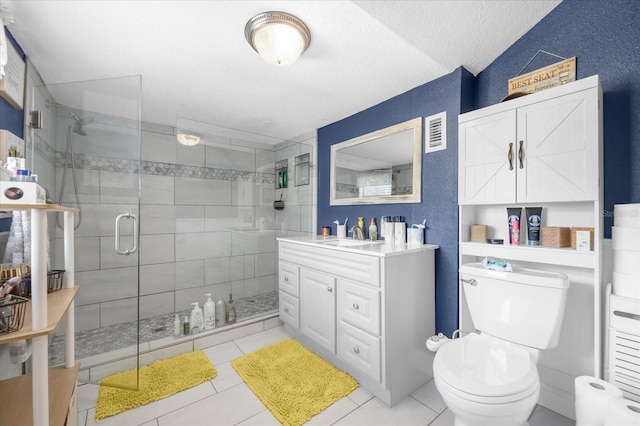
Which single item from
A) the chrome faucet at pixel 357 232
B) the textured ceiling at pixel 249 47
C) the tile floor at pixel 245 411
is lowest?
the tile floor at pixel 245 411

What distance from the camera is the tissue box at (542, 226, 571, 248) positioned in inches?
56.6

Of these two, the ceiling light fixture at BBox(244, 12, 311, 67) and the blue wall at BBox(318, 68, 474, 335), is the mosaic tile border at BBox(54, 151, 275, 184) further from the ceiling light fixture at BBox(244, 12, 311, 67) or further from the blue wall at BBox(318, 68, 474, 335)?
the blue wall at BBox(318, 68, 474, 335)

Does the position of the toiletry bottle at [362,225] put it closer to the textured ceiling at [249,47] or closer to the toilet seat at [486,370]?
the textured ceiling at [249,47]

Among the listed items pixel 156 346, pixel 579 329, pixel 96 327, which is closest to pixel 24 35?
pixel 96 327

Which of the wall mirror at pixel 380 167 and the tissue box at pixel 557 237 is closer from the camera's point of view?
the tissue box at pixel 557 237

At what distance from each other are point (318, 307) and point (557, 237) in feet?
5.19

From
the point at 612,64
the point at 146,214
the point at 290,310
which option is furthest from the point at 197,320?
the point at 612,64

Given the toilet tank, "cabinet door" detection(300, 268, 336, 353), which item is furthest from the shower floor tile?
the toilet tank

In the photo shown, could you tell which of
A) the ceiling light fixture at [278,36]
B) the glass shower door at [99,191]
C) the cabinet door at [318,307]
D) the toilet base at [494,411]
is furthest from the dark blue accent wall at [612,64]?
the glass shower door at [99,191]

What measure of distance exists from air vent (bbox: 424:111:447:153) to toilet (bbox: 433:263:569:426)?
Result: 2.85ft

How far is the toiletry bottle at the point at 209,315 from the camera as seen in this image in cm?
238

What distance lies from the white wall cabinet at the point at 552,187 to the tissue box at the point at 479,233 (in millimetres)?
59

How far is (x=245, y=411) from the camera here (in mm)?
1539

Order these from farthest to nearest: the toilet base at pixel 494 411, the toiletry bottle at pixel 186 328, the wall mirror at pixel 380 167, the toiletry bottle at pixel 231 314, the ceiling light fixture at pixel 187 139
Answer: the ceiling light fixture at pixel 187 139
the toiletry bottle at pixel 231 314
the toiletry bottle at pixel 186 328
the wall mirror at pixel 380 167
the toilet base at pixel 494 411
